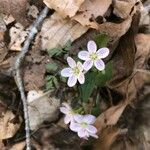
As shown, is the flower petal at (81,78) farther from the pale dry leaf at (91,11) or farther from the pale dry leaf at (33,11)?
the pale dry leaf at (33,11)

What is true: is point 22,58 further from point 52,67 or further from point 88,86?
point 88,86

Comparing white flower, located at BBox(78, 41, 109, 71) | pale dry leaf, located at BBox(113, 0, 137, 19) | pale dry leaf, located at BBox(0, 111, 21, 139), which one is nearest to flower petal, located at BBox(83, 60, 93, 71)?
white flower, located at BBox(78, 41, 109, 71)

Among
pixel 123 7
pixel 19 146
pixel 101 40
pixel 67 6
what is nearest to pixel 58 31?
pixel 67 6

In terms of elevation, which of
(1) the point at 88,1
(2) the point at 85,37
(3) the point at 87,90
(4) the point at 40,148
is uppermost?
(1) the point at 88,1

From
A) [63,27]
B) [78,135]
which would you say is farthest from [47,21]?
[78,135]

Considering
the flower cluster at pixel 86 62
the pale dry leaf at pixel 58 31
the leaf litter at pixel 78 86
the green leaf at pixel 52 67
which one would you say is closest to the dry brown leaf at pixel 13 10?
the leaf litter at pixel 78 86

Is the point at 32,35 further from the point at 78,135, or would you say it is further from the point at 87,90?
the point at 78,135

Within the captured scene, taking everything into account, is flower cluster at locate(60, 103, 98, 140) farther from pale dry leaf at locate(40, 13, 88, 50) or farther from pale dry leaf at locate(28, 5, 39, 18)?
pale dry leaf at locate(28, 5, 39, 18)
